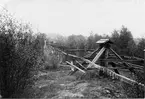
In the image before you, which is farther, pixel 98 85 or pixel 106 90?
pixel 98 85

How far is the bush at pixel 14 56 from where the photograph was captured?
203 inches

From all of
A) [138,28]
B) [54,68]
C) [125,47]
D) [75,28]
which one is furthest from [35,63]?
[75,28]

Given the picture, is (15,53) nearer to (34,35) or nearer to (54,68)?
(34,35)

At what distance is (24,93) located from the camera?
6000 mm

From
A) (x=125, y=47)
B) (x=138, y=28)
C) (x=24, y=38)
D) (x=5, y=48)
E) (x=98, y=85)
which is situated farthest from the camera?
(x=138, y=28)

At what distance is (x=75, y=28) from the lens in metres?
92.2

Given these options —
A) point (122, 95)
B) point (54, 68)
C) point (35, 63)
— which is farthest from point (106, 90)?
point (54, 68)

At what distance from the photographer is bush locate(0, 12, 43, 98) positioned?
5.14 m

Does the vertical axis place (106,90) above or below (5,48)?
below

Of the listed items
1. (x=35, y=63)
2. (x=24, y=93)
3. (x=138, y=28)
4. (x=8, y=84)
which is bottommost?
(x=24, y=93)

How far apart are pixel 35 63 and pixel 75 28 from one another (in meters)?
87.1

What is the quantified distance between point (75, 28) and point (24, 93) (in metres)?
87.4

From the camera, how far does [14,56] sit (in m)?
5.25

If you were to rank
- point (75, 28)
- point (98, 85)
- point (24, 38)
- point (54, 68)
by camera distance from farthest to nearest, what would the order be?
point (75, 28)
point (54, 68)
point (98, 85)
point (24, 38)
